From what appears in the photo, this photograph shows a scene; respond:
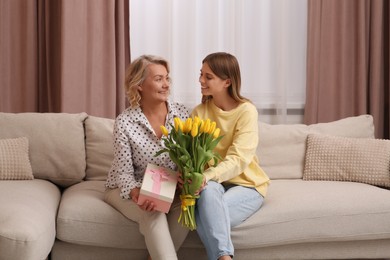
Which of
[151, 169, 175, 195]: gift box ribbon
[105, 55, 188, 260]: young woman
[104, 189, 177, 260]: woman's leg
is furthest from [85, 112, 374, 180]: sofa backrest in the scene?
[151, 169, 175, 195]: gift box ribbon

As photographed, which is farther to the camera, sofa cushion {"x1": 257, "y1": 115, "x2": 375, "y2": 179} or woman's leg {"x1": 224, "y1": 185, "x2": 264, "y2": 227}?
sofa cushion {"x1": 257, "y1": 115, "x2": 375, "y2": 179}

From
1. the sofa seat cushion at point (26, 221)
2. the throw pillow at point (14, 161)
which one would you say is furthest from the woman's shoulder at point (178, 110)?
the throw pillow at point (14, 161)

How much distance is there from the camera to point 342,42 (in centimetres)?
437

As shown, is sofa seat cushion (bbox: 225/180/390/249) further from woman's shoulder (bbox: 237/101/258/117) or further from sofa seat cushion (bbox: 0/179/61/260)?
sofa seat cushion (bbox: 0/179/61/260)

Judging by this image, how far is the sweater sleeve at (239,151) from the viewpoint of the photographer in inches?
106

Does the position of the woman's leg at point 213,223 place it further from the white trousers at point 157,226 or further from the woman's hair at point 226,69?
the woman's hair at point 226,69

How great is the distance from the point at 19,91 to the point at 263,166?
172 centimetres

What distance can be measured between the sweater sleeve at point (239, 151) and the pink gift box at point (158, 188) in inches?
7.0

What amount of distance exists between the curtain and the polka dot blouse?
1.40 m

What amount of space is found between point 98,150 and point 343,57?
201 centimetres

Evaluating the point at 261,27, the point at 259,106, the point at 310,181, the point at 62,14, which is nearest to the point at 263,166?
the point at 310,181

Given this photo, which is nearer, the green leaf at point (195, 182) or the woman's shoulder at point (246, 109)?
the green leaf at point (195, 182)

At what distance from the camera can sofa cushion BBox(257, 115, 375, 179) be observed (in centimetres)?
345

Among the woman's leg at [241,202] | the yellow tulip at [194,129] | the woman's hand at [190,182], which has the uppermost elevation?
the yellow tulip at [194,129]
